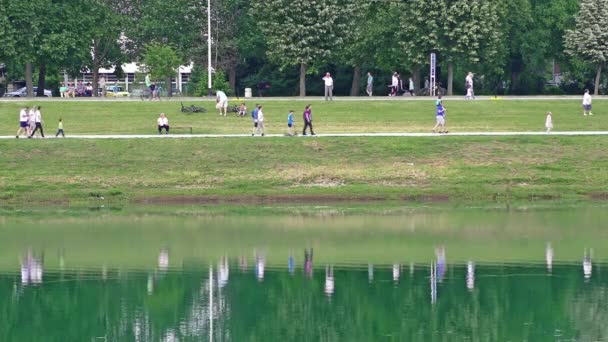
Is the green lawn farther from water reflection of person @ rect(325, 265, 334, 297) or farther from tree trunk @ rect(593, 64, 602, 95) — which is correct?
water reflection of person @ rect(325, 265, 334, 297)

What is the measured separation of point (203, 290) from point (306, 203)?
20410 mm

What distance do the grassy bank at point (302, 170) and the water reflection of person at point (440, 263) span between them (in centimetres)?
1395

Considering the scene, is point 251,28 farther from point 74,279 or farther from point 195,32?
point 74,279

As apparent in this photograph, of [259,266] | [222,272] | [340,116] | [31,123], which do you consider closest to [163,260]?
[222,272]

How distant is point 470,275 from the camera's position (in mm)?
40750

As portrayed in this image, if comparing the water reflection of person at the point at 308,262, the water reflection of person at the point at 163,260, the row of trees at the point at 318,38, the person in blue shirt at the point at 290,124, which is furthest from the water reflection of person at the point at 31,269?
the row of trees at the point at 318,38

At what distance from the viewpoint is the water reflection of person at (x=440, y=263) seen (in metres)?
40.6

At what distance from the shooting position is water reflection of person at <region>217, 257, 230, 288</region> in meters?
40.1

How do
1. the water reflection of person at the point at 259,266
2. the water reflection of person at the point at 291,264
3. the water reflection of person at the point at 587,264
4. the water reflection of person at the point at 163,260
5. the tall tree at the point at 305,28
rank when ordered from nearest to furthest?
the water reflection of person at the point at 587,264 < the water reflection of person at the point at 259,266 < the water reflection of person at the point at 291,264 < the water reflection of person at the point at 163,260 < the tall tree at the point at 305,28

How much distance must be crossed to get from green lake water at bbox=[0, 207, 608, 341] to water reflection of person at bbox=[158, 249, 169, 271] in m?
0.03

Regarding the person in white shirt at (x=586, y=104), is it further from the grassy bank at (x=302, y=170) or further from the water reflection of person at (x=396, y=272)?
the water reflection of person at (x=396, y=272)

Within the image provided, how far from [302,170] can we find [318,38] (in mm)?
35366

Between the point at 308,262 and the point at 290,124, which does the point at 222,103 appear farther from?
the point at 308,262

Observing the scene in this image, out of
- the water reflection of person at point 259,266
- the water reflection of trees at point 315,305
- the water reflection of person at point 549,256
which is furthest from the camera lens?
the water reflection of person at point 549,256
